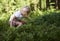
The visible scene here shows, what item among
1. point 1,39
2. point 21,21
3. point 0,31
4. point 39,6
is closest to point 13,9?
point 39,6

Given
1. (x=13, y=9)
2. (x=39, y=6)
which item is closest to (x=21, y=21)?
(x=13, y=9)

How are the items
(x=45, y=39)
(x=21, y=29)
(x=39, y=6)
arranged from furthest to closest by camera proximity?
(x=39, y=6) → (x=21, y=29) → (x=45, y=39)

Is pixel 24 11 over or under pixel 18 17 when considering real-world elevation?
over

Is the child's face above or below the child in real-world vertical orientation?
above

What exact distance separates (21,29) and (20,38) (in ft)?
1.06

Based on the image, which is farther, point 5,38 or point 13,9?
point 13,9

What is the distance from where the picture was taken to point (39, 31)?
391 cm

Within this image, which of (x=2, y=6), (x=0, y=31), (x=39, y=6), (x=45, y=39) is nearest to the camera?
(x=45, y=39)

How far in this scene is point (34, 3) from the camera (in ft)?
26.6

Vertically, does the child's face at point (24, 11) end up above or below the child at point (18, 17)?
above

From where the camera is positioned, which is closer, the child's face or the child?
the child

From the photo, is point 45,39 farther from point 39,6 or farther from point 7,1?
point 39,6

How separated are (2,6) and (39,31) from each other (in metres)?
3.97

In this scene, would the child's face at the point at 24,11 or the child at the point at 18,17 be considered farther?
the child's face at the point at 24,11
